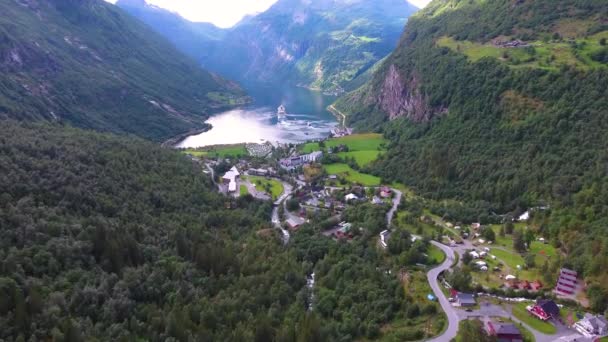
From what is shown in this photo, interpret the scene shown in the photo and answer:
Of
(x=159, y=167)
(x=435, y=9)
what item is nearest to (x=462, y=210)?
(x=159, y=167)

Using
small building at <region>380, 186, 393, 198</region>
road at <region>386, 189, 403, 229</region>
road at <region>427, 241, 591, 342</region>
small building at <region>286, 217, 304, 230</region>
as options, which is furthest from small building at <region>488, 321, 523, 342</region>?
small building at <region>380, 186, 393, 198</region>

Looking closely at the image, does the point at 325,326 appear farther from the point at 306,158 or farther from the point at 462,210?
the point at 306,158

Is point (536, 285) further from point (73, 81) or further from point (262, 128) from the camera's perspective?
point (73, 81)

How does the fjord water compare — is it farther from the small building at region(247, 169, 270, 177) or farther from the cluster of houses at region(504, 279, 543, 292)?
the cluster of houses at region(504, 279, 543, 292)

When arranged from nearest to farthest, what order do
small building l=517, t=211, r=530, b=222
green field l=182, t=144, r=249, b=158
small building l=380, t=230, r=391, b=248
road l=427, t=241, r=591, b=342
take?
road l=427, t=241, r=591, b=342 < small building l=380, t=230, r=391, b=248 < small building l=517, t=211, r=530, b=222 < green field l=182, t=144, r=249, b=158

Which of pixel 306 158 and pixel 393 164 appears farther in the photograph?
pixel 306 158

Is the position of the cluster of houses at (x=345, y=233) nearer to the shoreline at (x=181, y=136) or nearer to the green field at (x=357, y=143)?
the green field at (x=357, y=143)
